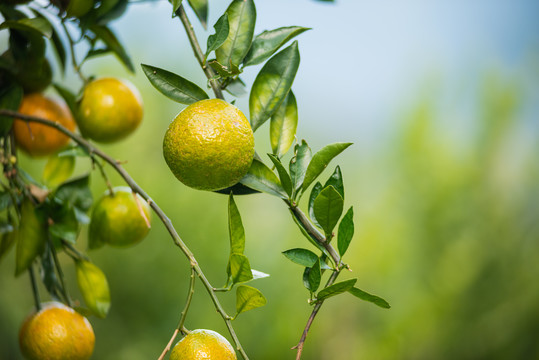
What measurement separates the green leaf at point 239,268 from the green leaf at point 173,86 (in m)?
0.12

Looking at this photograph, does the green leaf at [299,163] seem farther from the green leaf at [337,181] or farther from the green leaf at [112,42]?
the green leaf at [112,42]

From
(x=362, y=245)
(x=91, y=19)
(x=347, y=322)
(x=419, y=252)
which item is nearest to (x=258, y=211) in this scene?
(x=362, y=245)

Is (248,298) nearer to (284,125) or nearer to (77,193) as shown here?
(284,125)

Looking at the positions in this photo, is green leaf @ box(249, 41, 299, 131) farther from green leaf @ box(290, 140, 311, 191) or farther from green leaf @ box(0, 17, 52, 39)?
green leaf @ box(0, 17, 52, 39)

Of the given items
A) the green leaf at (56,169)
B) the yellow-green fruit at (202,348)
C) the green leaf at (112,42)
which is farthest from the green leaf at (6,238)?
the yellow-green fruit at (202,348)

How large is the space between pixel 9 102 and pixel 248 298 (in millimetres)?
371

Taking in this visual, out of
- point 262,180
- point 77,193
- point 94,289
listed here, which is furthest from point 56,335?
point 262,180

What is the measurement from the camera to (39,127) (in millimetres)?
590

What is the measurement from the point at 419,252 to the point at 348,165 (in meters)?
0.70

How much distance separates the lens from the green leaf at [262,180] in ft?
1.19

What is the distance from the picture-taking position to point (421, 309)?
2824 millimetres

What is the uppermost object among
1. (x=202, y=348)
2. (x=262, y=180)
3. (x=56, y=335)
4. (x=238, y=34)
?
(x=238, y=34)

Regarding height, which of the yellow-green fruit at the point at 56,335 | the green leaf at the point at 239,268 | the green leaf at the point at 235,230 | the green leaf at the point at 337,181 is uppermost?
the green leaf at the point at 337,181

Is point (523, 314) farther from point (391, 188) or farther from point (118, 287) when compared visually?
point (118, 287)
